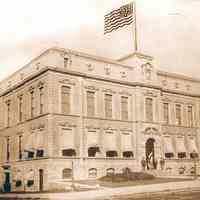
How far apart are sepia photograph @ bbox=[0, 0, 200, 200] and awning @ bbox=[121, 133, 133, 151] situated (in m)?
0.09

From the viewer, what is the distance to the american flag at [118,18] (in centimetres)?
2748

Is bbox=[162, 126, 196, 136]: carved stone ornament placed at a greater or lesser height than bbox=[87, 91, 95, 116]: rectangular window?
lesser

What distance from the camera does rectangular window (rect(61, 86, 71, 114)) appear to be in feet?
106

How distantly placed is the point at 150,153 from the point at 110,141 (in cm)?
495

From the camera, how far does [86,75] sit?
110 feet

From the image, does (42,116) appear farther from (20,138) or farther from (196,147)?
(196,147)

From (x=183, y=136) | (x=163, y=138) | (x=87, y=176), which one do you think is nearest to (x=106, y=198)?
(x=87, y=176)

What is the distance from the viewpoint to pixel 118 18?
2964cm

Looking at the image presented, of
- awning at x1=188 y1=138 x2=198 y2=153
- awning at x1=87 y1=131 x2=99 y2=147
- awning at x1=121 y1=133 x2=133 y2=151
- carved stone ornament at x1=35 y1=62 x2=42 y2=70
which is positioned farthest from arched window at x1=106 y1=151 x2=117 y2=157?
awning at x1=188 y1=138 x2=198 y2=153

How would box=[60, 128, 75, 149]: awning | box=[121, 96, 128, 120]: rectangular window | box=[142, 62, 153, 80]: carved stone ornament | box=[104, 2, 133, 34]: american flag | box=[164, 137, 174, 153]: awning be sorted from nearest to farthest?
box=[104, 2, 133, 34]: american flag → box=[60, 128, 75, 149]: awning → box=[121, 96, 128, 120]: rectangular window → box=[142, 62, 153, 80]: carved stone ornament → box=[164, 137, 174, 153]: awning

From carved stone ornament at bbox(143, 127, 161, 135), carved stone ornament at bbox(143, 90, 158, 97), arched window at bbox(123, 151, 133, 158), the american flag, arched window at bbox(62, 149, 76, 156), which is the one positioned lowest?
arched window at bbox(123, 151, 133, 158)

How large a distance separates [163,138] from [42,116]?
13427 mm

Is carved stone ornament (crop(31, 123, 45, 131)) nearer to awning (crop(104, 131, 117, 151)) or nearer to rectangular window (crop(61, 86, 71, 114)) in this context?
rectangular window (crop(61, 86, 71, 114))

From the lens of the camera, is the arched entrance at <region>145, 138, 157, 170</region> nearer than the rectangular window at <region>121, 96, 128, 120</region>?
No
